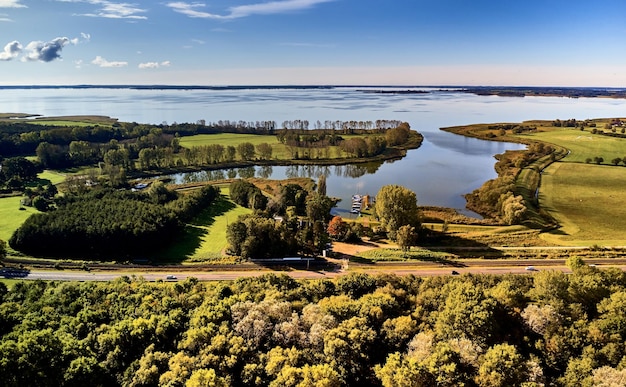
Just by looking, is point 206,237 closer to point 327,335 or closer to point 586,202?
point 327,335

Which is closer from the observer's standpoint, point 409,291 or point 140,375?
point 140,375

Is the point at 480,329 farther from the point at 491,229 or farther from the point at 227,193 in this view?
the point at 227,193

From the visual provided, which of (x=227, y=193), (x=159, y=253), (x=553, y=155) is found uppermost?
(x=553, y=155)

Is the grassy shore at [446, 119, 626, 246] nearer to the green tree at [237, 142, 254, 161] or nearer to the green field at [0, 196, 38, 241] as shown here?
the green tree at [237, 142, 254, 161]

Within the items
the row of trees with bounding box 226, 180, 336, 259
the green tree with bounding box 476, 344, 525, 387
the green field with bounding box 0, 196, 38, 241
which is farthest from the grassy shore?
the green field with bounding box 0, 196, 38, 241

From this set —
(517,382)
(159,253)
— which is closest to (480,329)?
(517,382)

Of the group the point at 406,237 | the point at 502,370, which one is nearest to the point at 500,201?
the point at 406,237

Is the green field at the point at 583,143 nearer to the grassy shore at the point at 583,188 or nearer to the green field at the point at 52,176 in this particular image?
the grassy shore at the point at 583,188
